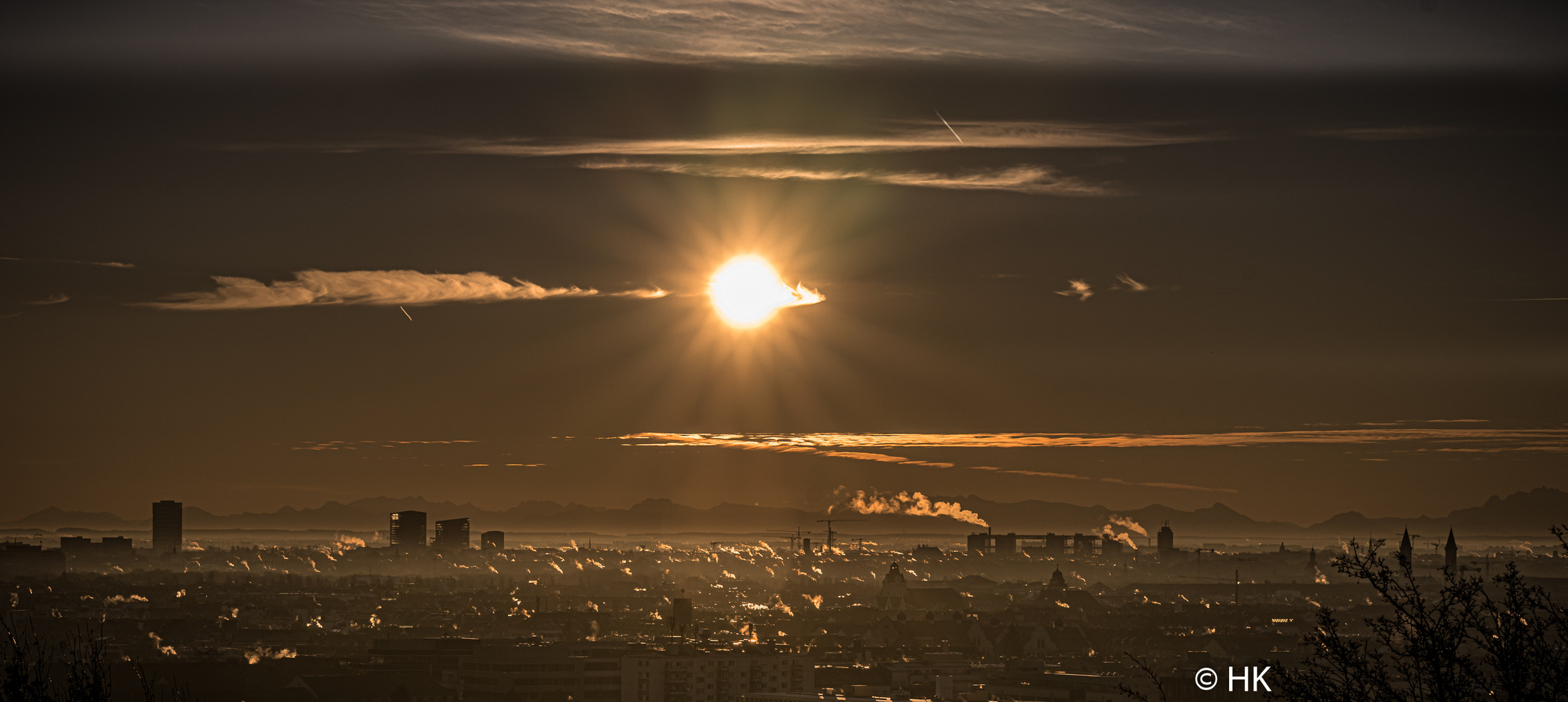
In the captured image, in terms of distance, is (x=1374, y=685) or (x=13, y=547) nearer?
(x=1374, y=685)

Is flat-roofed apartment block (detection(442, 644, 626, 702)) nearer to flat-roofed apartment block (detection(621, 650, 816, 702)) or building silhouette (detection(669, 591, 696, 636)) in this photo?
flat-roofed apartment block (detection(621, 650, 816, 702))

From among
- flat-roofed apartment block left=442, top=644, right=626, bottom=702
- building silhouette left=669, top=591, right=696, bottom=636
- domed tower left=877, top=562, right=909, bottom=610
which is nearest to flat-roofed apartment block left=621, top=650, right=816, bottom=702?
flat-roofed apartment block left=442, top=644, right=626, bottom=702

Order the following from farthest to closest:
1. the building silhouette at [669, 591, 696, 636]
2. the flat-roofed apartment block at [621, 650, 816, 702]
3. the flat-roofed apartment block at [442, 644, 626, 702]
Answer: the building silhouette at [669, 591, 696, 636] < the flat-roofed apartment block at [621, 650, 816, 702] < the flat-roofed apartment block at [442, 644, 626, 702]

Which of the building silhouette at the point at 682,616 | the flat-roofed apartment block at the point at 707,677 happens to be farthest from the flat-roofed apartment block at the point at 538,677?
the building silhouette at the point at 682,616

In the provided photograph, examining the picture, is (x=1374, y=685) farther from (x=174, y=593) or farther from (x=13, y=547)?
(x=13, y=547)

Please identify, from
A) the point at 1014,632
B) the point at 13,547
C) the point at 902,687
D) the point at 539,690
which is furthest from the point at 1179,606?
the point at 13,547

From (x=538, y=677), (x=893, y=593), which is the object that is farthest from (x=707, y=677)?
(x=893, y=593)

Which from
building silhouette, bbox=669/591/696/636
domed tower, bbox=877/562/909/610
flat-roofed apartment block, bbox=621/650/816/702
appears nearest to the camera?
flat-roofed apartment block, bbox=621/650/816/702
